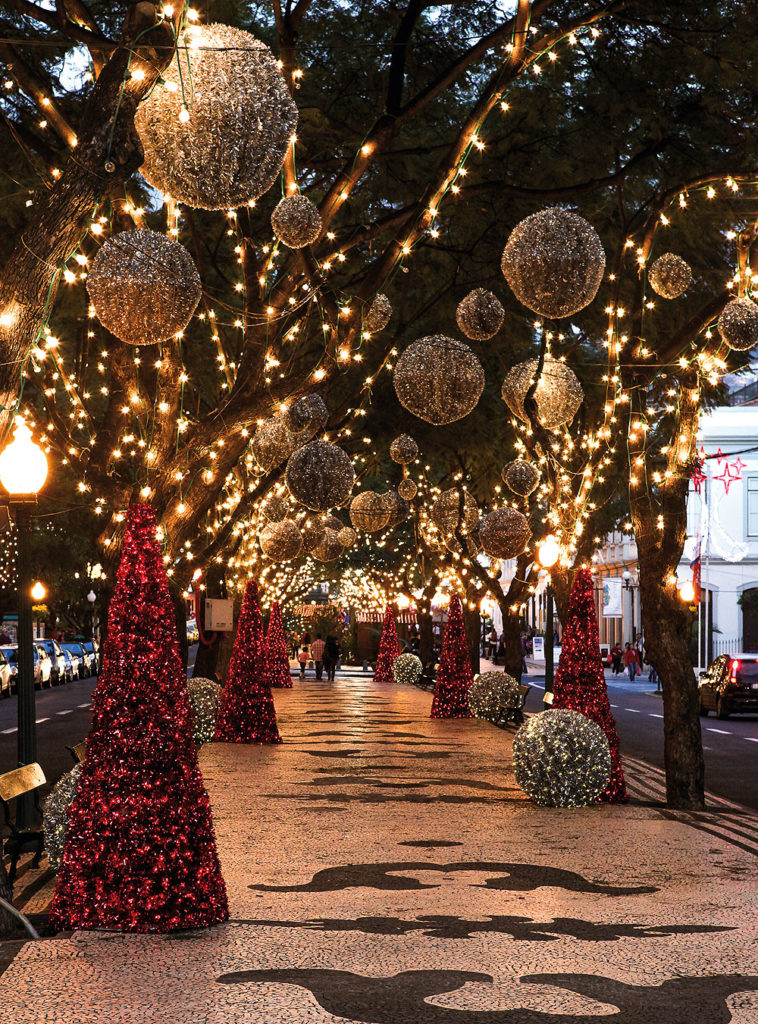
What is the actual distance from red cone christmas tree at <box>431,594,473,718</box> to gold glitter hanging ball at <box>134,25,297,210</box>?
1760 centimetres

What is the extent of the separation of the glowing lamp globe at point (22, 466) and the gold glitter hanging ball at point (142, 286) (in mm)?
1907

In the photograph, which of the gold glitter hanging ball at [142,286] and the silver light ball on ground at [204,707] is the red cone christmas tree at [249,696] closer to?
the silver light ball on ground at [204,707]

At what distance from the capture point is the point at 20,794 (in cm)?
948

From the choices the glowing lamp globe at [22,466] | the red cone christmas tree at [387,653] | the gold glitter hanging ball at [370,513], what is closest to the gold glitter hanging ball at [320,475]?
the glowing lamp globe at [22,466]

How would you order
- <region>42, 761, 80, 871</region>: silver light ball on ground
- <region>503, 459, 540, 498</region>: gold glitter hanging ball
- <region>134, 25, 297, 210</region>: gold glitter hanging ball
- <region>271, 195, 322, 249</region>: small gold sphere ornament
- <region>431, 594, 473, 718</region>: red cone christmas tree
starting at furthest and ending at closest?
<region>431, 594, 473, 718</region>: red cone christmas tree < <region>503, 459, 540, 498</region>: gold glitter hanging ball < <region>271, 195, 322, 249</region>: small gold sphere ornament < <region>42, 761, 80, 871</region>: silver light ball on ground < <region>134, 25, 297, 210</region>: gold glitter hanging ball

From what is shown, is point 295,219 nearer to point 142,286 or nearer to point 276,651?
point 142,286

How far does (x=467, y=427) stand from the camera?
2328 centimetres

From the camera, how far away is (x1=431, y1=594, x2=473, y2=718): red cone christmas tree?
955 inches

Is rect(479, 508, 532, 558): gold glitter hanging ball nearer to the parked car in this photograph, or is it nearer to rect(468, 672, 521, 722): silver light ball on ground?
rect(468, 672, 521, 722): silver light ball on ground

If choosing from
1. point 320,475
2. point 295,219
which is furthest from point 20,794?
point 320,475

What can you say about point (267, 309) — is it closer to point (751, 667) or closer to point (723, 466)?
point (751, 667)

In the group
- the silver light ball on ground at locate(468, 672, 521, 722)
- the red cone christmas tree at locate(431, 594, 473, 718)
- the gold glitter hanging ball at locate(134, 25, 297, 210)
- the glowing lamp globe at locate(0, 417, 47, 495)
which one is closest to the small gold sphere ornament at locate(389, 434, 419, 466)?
the red cone christmas tree at locate(431, 594, 473, 718)

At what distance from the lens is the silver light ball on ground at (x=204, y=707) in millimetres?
19219

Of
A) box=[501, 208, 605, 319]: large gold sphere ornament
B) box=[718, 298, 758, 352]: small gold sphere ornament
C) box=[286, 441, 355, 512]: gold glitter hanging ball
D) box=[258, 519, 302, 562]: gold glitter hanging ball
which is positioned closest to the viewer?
box=[501, 208, 605, 319]: large gold sphere ornament
